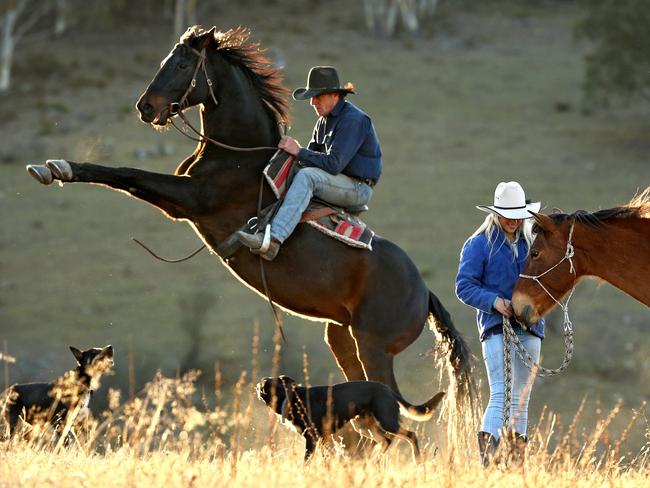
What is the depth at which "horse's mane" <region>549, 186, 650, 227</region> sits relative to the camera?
8453mm

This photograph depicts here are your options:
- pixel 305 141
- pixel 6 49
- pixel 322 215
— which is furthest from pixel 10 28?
pixel 322 215

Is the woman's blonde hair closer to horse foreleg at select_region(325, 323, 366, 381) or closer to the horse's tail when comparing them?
the horse's tail

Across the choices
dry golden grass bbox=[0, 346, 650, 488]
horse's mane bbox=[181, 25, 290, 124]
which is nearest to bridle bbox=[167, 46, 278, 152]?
horse's mane bbox=[181, 25, 290, 124]

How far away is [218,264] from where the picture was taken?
37719mm

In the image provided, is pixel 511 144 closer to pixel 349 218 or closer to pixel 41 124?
pixel 41 124

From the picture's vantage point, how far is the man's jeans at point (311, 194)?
961 cm

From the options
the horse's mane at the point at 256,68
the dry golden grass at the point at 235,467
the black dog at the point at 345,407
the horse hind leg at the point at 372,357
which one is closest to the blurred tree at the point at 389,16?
the horse's mane at the point at 256,68

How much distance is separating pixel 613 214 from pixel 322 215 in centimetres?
237

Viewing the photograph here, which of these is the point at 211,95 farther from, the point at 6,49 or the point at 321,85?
the point at 6,49

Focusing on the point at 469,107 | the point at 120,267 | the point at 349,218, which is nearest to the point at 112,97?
the point at 469,107

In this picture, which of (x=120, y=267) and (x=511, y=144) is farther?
(x=511, y=144)

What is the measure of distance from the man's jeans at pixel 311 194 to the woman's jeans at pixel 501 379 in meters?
1.68

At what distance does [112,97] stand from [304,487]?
166 feet

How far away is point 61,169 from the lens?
30.9ft
